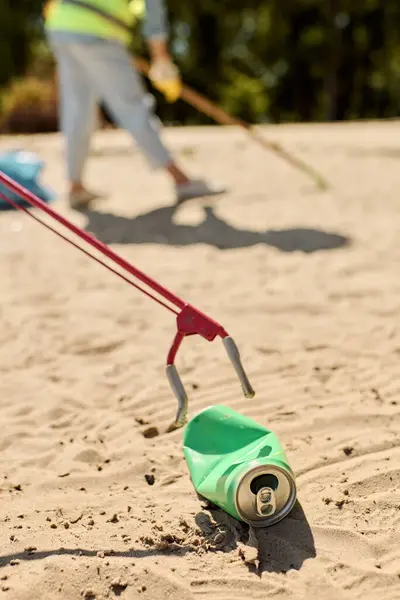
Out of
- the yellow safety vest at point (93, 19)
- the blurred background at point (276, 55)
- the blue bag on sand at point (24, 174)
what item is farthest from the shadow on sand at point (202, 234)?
the blurred background at point (276, 55)

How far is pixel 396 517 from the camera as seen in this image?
2088mm

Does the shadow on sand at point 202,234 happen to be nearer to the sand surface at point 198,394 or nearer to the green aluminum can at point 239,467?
the sand surface at point 198,394

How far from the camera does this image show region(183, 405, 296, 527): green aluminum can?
6.66 ft

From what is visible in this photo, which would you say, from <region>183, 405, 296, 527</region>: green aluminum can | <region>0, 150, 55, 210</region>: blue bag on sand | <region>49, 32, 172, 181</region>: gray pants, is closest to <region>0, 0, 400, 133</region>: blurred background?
<region>0, 150, 55, 210</region>: blue bag on sand

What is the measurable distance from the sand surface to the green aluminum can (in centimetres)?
6

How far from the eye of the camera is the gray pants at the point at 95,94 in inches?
200

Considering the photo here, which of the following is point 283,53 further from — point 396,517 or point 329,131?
point 396,517

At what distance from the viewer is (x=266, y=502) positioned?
6.72 ft

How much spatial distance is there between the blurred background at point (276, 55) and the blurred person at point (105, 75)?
12.3 meters

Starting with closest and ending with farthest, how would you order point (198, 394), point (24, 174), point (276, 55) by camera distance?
1. point (198, 394)
2. point (24, 174)
3. point (276, 55)

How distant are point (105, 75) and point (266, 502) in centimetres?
368

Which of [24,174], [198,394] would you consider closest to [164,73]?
[24,174]

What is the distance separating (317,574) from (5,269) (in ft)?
9.29

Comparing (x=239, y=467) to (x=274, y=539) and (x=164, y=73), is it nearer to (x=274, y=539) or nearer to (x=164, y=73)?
(x=274, y=539)
